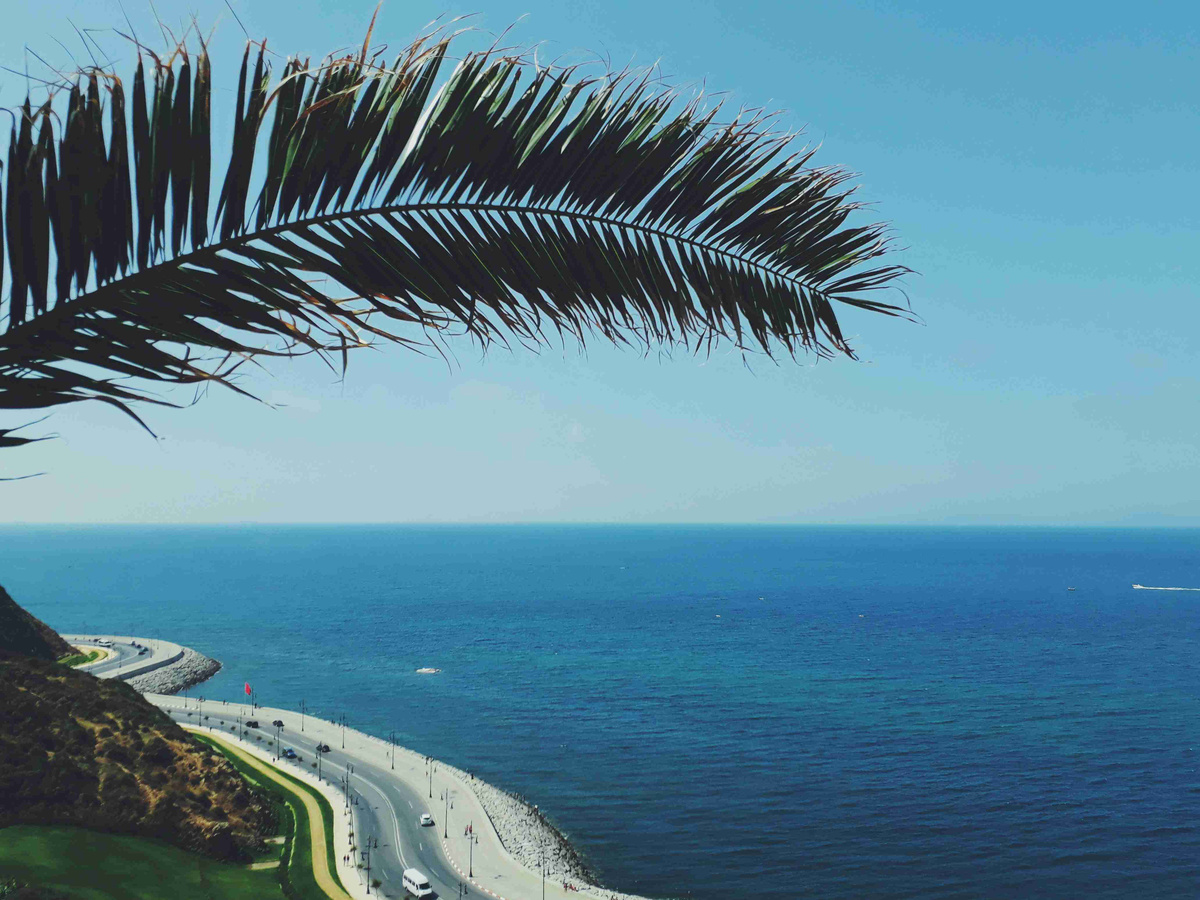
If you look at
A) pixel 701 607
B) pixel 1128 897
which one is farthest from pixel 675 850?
pixel 701 607

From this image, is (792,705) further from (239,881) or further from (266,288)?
(266,288)

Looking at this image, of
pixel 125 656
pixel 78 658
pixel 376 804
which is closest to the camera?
pixel 376 804

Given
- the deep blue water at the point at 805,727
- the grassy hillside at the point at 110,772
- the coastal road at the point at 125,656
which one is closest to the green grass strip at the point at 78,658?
the coastal road at the point at 125,656

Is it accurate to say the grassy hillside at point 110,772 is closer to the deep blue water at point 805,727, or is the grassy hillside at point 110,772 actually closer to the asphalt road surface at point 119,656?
the deep blue water at point 805,727

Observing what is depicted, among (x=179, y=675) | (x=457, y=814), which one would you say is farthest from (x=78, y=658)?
(x=457, y=814)

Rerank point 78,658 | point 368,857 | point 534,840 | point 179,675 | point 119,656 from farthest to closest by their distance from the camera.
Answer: point 119,656, point 179,675, point 78,658, point 534,840, point 368,857

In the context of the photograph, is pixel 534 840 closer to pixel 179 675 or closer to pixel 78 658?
pixel 179 675
